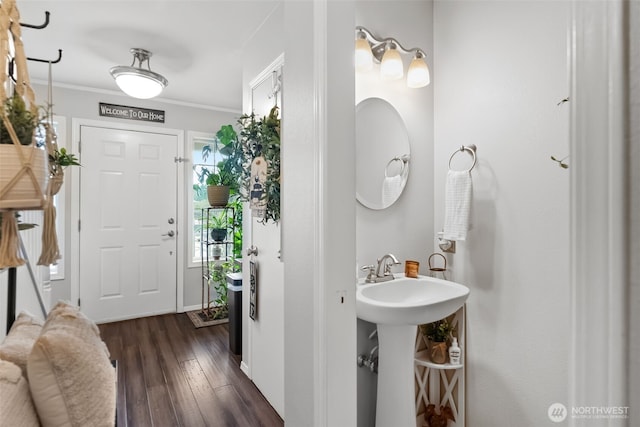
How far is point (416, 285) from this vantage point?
5.78 feet

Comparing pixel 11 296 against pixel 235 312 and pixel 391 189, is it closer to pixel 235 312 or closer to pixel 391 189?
pixel 391 189

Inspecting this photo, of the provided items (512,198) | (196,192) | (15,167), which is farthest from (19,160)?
(196,192)

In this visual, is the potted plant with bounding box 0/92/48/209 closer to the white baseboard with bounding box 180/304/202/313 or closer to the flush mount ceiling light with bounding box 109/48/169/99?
the flush mount ceiling light with bounding box 109/48/169/99

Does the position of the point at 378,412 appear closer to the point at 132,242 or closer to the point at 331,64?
the point at 331,64

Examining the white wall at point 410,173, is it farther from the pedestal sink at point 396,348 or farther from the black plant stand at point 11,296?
the black plant stand at point 11,296

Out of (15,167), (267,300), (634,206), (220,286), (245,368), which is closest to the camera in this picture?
(634,206)

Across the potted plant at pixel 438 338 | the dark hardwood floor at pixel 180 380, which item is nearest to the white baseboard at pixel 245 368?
the dark hardwood floor at pixel 180 380

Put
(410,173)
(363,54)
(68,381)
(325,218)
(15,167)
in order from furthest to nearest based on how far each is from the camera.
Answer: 1. (410,173)
2. (363,54)
3. (325,218)
4. (68,381)
5. (15,167)

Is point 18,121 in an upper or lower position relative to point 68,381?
upper

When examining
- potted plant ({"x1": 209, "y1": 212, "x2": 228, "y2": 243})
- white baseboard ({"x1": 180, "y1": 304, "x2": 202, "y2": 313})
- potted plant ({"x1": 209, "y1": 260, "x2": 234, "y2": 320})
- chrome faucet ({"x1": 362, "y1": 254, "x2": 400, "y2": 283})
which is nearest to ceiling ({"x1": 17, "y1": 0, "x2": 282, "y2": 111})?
potted plant ({"x1": 209, "y1": 212, "x2": 228, "y2": 243})

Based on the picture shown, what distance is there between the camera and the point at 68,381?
82cm

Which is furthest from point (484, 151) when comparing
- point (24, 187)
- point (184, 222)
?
point (184, 222)

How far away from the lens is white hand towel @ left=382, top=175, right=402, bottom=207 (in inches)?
73.4

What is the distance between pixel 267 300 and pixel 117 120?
9.27 feet
